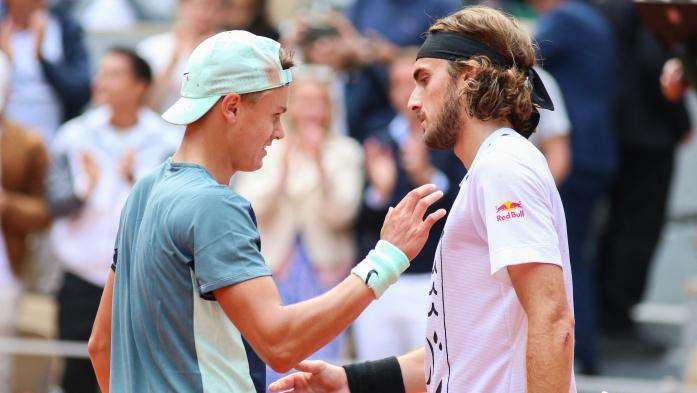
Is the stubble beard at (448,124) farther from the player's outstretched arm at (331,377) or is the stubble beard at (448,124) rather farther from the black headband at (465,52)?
the player's outstretched arm at (331,377)

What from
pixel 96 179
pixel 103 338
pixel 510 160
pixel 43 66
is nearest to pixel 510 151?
pixel 510 160

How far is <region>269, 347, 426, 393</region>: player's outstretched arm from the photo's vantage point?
3713mm

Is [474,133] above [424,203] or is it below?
above

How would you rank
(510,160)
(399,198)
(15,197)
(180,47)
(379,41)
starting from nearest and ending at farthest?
(510,160)
(399,198)
(379,41)
(15,197)
(180,47)

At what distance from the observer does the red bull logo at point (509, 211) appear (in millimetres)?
3102

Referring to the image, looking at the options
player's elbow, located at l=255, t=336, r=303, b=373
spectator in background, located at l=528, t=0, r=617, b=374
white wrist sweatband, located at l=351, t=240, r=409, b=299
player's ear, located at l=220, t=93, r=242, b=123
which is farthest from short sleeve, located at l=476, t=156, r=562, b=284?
spectator in background, located at l=528, t=0, r=617, b=374

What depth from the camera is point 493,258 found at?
3109 mm

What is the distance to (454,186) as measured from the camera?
679 cm

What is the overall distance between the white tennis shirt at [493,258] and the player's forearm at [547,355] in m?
0.13

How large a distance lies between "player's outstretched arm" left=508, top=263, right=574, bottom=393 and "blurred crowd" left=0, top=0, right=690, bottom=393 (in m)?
3.58

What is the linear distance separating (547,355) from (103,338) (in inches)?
51.9

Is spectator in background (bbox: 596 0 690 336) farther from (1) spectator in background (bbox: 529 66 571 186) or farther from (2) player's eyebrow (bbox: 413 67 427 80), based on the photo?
(2) player's eyebrow (bbox: 413 67 427 80)

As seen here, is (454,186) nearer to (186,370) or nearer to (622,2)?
(622,2)

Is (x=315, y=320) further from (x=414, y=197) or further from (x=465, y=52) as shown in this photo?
(x=465, y=52)
